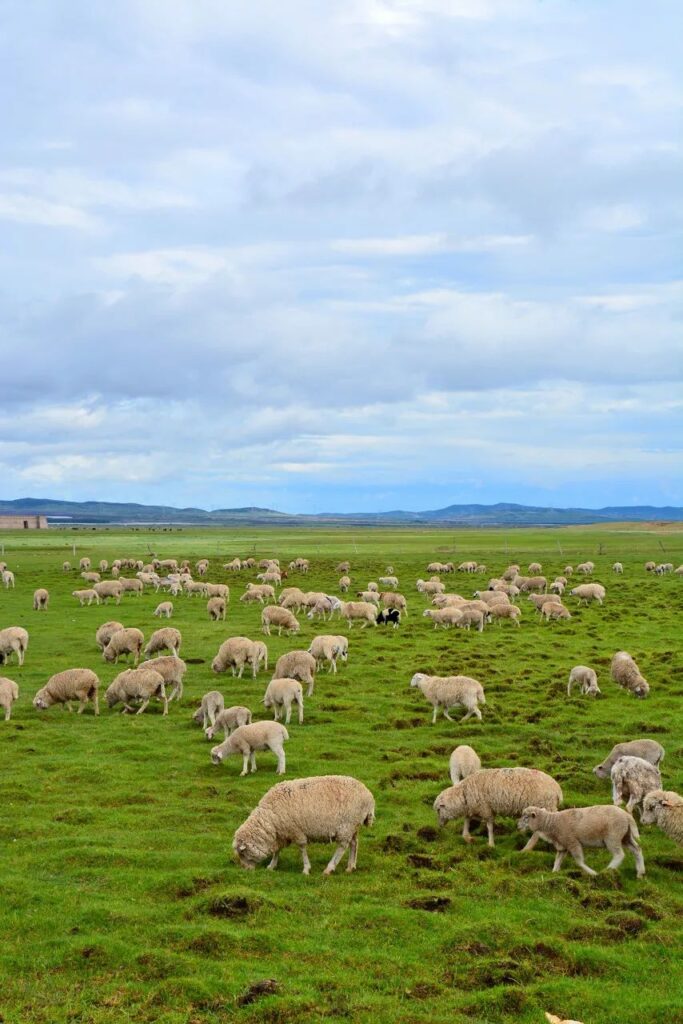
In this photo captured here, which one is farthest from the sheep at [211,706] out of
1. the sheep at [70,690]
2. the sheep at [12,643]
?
the sheep at [12,643]

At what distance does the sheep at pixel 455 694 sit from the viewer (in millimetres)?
20688

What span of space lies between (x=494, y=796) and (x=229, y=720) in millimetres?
7303

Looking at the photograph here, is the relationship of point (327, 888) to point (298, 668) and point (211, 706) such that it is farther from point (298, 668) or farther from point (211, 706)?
point (298, 668)

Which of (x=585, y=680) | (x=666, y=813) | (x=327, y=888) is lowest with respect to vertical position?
(x=327, y=888)

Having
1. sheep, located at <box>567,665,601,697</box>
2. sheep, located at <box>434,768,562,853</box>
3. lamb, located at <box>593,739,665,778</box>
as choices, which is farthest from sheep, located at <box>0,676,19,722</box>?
sheep, located at <box>567,665,601,697</box>

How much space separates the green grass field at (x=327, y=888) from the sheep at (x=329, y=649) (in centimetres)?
330

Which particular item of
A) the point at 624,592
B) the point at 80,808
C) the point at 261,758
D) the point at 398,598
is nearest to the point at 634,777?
the point at 261,758

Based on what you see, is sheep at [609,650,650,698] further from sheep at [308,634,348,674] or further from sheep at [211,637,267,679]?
sheep at [211,637,267,679]

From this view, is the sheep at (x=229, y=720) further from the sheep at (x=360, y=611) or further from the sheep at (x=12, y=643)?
the sheep at (x=360, y=611)

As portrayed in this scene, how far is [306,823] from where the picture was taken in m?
12.2

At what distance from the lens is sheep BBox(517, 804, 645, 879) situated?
1198 cm

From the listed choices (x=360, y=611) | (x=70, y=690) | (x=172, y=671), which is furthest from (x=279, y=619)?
(x=70, y=690)

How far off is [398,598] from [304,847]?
1188 inches

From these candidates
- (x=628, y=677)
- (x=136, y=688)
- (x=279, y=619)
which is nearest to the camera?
(x=136, y=688)
